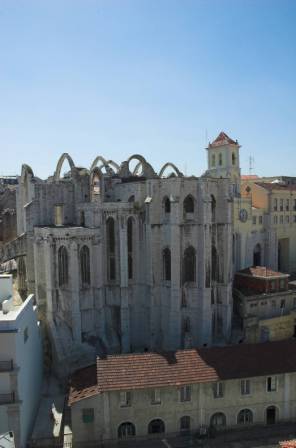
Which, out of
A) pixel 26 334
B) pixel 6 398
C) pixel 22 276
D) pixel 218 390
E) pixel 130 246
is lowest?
pixel 218 390

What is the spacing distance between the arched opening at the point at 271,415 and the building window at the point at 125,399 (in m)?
10.2

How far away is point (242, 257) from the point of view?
4878cm

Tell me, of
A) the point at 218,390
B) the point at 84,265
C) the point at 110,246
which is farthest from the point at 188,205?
the point at 218,390

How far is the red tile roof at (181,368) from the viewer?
2745 cm

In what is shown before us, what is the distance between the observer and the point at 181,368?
1129 inches

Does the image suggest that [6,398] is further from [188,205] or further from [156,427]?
[188,205]

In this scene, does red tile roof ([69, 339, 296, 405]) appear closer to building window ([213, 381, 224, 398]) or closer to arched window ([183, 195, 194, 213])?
building window ([213, 381, 224, 398])

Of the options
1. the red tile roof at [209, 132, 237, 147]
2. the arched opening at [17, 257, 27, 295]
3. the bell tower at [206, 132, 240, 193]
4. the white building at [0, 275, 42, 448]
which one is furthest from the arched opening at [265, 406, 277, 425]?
the red tile roof at [209, 132, 237, 147]

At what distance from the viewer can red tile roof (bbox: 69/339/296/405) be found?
2745 cm

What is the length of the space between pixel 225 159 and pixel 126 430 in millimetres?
39107

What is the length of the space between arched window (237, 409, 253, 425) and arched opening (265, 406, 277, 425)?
1352 millimetres

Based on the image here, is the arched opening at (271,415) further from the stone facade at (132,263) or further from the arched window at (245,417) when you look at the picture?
the stone facade at (132,263)

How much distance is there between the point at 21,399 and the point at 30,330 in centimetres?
575

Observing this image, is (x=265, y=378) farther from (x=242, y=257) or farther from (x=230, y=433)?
(x=242, y=257)
